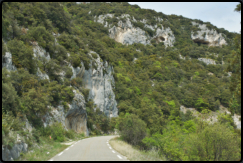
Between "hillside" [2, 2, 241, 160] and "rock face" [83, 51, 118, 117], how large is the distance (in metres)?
0.21

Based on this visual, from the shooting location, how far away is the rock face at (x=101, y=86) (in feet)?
116

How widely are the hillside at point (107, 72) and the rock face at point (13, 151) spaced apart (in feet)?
1.45

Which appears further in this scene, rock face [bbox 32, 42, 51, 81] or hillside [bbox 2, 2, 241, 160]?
rock face [bbox 32, 42, 51, 81]

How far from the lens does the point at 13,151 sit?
23.6ft

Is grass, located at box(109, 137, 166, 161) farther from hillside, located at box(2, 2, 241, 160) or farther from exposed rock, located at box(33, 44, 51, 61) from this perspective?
exposed rock, located at box(33, 44, 51, 61)

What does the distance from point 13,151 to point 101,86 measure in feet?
102

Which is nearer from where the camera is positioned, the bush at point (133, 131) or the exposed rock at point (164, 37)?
the bush at point (133, 131)

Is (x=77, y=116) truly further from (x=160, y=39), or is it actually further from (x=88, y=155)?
(x=160, y=39)

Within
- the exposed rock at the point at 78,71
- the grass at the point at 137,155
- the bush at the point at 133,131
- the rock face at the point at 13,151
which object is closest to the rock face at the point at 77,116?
the exposed rock at the point at 78,71

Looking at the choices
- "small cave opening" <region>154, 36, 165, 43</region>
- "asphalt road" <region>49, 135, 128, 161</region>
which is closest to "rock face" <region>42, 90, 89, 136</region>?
"asphalt road" <region>49, 135, 128, 161</region>

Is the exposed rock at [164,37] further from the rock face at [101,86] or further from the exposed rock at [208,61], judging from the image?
the rock face at [101,86]

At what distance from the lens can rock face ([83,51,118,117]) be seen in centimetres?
3525

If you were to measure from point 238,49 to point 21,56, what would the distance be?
1773 centimetres

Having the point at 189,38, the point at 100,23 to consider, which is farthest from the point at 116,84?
the point at 189,38
